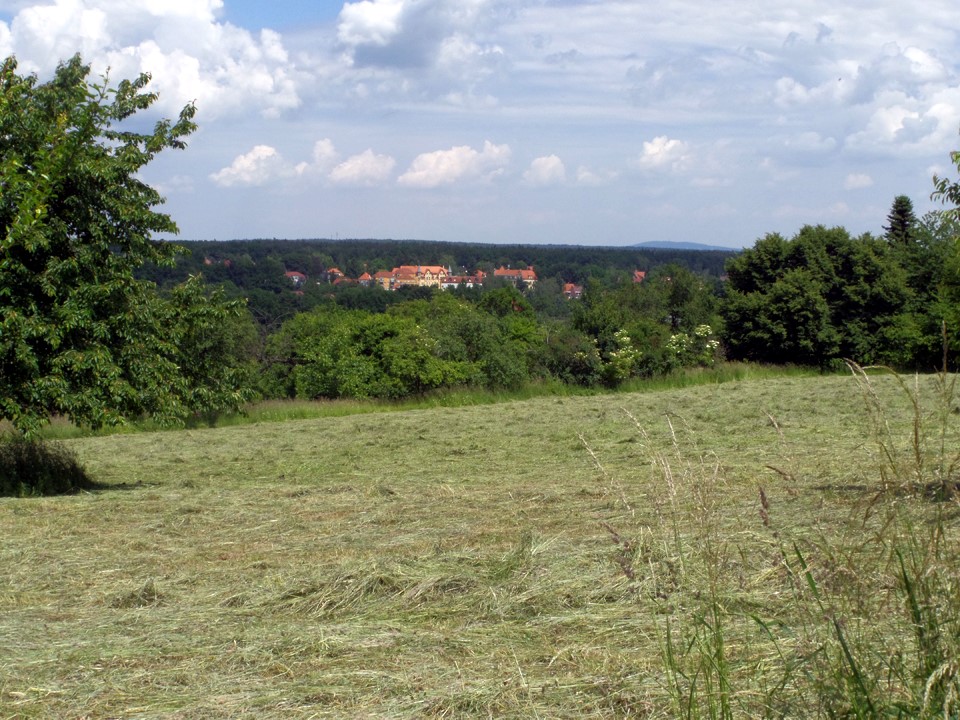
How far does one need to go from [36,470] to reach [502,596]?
8.12 m

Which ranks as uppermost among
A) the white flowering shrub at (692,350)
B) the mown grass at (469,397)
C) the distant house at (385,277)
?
the distant house at (385,277)

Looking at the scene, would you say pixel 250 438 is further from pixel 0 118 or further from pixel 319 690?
pixel 319 690

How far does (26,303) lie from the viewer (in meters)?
9.68

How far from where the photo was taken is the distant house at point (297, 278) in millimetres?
86113

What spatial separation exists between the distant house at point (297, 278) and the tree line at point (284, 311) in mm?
2446

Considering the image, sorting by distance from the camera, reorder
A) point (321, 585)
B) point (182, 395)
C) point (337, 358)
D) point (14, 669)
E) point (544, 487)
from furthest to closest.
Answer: point (337, 358)
point (182, 395)
point (544, 487)
point (321, 585)
point (14, 669)

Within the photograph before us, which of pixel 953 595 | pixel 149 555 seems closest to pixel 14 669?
pixel 149 555

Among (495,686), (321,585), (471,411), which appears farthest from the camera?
(471,411)

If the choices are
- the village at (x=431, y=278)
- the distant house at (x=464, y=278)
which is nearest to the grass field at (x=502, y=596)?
the village at (x=431, y=278)

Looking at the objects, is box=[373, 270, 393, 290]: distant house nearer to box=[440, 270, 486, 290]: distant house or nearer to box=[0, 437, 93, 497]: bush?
box=[440, 270, 486, 290]: distant house

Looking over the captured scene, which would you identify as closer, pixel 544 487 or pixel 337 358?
pixel 544 487

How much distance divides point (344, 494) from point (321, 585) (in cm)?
447

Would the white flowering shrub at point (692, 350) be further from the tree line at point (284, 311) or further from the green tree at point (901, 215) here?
the green tree at point (901, 215)

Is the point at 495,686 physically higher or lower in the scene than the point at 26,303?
lower
